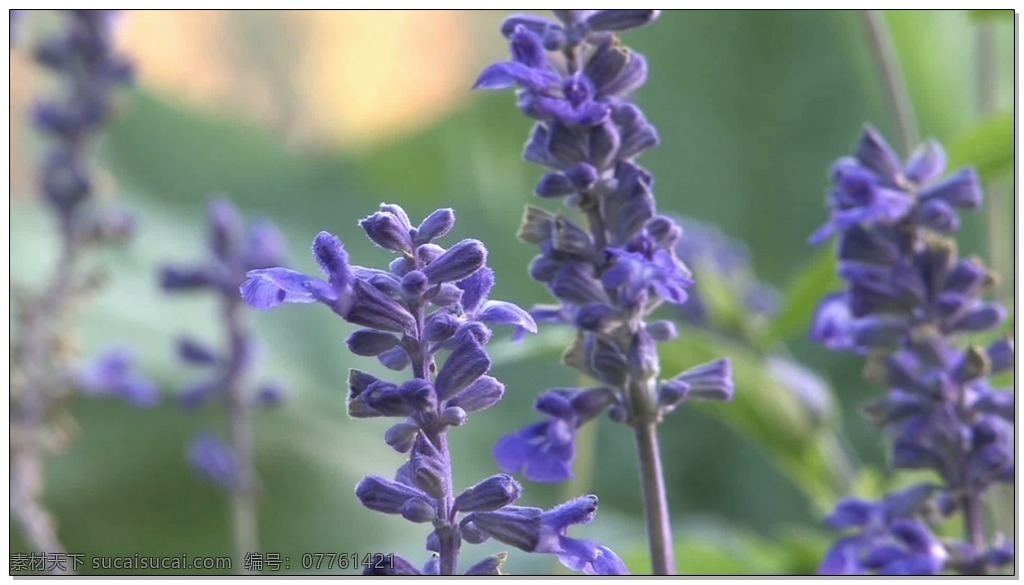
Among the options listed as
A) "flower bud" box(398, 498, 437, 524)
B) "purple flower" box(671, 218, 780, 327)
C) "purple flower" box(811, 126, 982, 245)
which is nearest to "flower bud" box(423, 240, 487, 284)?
"flower bud" box(398, 498, 437, 524)

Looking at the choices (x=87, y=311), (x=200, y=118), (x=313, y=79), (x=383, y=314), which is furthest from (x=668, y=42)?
(x=383, y=314)

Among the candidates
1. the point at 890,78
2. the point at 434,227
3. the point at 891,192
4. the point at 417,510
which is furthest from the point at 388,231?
the point at 890,78

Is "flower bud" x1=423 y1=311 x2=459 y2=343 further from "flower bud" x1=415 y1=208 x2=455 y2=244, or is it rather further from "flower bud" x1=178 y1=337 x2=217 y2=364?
"flower bud" x1=178 y1=337 x2=217 y2=364

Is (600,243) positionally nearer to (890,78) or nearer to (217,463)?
(890,78)

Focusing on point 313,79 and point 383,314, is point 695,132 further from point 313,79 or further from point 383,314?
point 383,314

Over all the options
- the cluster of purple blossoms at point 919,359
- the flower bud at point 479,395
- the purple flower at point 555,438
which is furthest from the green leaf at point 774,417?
the flower bud at point 479,395

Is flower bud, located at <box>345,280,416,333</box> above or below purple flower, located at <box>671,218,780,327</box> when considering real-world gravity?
below
